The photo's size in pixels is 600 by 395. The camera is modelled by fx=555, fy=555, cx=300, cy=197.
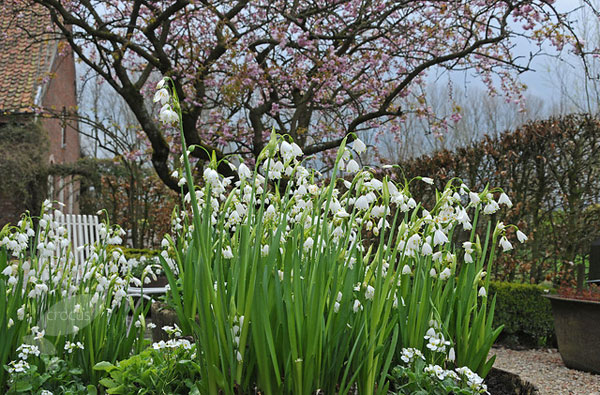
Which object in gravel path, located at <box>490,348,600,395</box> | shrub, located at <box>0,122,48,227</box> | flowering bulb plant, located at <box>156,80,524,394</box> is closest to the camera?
flowering bulb plant, located at <box>156,80,524,394</box>

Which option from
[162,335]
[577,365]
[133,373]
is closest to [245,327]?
[133,373]

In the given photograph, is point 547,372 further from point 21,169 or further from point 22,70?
point 22,70

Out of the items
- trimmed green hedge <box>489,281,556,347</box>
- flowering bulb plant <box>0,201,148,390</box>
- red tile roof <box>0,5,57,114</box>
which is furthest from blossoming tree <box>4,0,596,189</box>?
red tile roof <box>0,5,57,114</box>

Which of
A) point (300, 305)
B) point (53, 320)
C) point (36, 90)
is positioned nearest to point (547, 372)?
point (300, 305)

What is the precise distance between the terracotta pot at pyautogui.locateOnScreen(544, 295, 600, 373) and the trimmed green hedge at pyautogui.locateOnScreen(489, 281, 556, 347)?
0.80 meters

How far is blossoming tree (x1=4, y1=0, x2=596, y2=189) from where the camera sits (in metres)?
6.94

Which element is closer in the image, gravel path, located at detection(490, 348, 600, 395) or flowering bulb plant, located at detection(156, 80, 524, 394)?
flowering bulb plant, located at detection(156, 80, 524, 394)

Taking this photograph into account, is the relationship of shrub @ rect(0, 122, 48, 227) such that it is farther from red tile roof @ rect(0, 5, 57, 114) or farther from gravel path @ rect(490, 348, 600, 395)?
gravel path @ rect(490, 348, 600, 395)

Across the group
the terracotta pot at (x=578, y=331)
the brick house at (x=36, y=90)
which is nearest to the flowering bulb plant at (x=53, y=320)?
the terracotta pot at (x=578, y=331)

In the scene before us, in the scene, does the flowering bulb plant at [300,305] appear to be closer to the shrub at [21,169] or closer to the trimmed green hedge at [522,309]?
the trimmed green hedge at [522,309]

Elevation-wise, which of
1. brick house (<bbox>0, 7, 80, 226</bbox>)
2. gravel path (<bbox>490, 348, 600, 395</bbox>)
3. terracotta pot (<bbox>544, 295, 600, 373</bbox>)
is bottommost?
gravel path (<bbox>490, 348, 600, 395</bbox>)

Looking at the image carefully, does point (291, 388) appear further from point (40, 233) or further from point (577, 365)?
point (577, 365)

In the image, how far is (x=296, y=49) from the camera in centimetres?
835

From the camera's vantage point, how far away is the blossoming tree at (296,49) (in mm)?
6939
